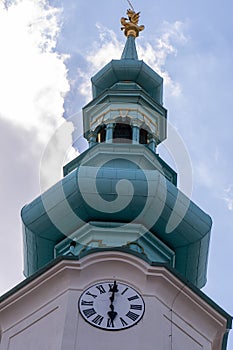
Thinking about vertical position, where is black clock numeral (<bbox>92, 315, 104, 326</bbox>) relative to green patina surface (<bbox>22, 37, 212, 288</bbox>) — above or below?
below

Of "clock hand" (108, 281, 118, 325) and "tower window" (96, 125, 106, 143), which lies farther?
"tower window" (96, 125, 106, 143)

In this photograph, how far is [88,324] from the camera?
18641mm

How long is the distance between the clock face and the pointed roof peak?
9.50 metres

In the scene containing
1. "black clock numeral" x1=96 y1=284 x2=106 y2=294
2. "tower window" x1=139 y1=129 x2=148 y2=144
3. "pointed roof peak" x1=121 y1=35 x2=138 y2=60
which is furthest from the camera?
"pointed roof peak" x1=121 y1=35 x2=138 y2=60

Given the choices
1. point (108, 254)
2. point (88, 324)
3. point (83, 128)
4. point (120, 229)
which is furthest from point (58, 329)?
point (83, 128)

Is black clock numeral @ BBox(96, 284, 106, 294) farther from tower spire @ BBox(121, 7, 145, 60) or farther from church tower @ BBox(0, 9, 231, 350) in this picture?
tower spire @ BBox(121, 7, 145, 60)

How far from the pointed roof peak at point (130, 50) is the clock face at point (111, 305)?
9503 millimetres

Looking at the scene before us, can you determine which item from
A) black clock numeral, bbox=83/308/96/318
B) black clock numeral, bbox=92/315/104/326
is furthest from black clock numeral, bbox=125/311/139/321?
black clock numeral, bbox=83/308/96/318

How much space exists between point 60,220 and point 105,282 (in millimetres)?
2303

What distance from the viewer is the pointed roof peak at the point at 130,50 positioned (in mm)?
27855

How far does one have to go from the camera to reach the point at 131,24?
96.5 feet

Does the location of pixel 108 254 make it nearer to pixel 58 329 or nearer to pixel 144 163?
pixel 58 329

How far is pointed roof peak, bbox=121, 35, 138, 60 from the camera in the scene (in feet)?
91.4

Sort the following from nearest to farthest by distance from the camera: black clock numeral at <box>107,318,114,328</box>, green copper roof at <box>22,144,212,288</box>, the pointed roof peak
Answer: black clock numeral at <box>107,318,114,328</box>, green copper roof at <box>22,144,212,288</box>, the pointed roof peak
